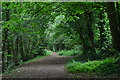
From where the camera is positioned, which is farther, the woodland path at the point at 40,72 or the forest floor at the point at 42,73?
the woodland path at the point at 40,72

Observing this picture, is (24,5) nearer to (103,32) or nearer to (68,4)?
(68,4)

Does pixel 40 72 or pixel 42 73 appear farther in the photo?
pixel 40 72

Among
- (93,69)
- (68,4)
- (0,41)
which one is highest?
(68,4)

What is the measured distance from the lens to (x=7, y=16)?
13.3 m

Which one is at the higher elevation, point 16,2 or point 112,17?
point 16,2

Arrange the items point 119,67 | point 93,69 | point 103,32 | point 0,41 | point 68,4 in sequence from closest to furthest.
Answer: point 68,4, point 119,67, point 93,69, point 0,41, point 103,32

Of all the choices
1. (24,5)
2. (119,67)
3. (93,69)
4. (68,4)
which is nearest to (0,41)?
(24,5)

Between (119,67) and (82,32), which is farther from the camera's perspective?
(82,32)

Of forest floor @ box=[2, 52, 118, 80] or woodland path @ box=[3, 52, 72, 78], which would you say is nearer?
forest floor @ box=[2, 52, 118, 80]

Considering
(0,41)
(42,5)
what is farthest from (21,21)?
(0,41)

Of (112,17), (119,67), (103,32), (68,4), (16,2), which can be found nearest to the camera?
(68,4)

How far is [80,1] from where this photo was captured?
6027mm

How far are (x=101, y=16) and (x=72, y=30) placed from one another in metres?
4.21

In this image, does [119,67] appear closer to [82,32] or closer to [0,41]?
[0,41]
